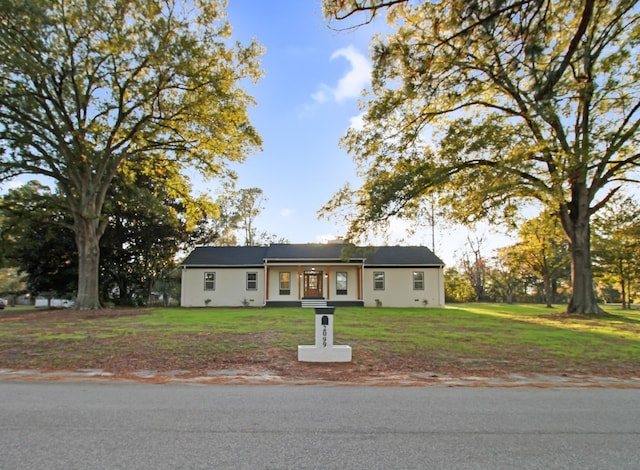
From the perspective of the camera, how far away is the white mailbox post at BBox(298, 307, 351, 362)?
8.21 m

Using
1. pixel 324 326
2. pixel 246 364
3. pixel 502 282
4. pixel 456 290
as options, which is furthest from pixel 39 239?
pixel 502 282

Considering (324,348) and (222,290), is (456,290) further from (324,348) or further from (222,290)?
(324,348)

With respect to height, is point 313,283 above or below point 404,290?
above

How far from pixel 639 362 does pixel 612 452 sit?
6.27 m

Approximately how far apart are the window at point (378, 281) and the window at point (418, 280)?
2085 millimetres

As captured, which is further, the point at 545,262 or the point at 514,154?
the point at 545,262

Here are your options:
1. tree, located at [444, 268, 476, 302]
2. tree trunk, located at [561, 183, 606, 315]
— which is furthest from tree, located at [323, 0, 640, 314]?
tree, located at [444, 268, 476, 302]

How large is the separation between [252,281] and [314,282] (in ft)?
13.4

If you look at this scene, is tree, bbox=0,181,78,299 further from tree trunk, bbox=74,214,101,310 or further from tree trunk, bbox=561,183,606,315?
tree trunk, bbox=561,183,606,315

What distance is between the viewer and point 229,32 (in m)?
20.7

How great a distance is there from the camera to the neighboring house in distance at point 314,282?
2695cm

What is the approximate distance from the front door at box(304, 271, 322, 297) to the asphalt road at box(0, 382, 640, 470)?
21190 millimetres

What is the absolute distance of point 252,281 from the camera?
27.3 meters

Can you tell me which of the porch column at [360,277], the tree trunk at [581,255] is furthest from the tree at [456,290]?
the tree trunk at [581,255]
